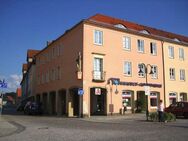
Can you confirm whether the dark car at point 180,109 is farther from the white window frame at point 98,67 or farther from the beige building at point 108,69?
the white window frame at point 98,67

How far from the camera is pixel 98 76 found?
33.1m

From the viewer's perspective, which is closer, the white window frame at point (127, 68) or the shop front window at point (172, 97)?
the white window frame at point (127, 68)

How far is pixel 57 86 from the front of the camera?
1580 inches

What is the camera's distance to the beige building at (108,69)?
32656 millimetres

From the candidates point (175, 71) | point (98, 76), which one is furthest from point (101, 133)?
point (175, 71)

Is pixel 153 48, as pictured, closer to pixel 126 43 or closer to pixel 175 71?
pixel 126 43

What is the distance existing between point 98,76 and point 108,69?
5.31ft

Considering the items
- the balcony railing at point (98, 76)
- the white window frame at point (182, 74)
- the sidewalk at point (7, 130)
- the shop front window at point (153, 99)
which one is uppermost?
the white window frame at point (182, 74)

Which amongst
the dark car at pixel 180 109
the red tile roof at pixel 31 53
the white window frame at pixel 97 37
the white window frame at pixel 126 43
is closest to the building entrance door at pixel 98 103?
the white window frame at pixel 97 37

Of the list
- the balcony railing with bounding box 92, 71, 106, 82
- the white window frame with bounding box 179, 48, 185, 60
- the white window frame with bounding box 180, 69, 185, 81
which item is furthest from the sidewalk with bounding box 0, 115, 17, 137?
the white window frame with bounding box 179, 48, 185, 60

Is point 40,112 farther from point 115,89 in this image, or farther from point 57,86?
point 115,89

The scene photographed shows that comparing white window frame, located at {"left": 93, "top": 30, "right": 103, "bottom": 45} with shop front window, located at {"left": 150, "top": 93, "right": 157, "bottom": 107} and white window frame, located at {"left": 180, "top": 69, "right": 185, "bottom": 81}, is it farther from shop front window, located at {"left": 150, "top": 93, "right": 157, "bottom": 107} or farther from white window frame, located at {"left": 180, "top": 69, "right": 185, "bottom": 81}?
white window frame, located at {"left": 180, "top": 69, "right": 185, "bottom": 81}

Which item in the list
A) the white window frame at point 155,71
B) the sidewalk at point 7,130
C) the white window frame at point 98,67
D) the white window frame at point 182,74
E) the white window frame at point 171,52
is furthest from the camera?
the white window frame at point 182,74

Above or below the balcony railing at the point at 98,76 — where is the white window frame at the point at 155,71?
above
